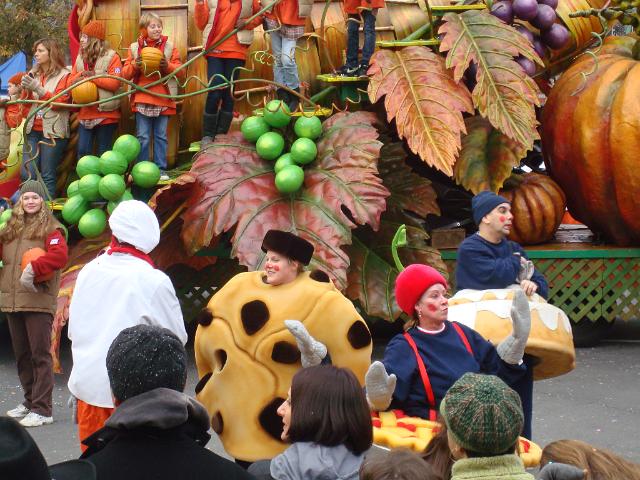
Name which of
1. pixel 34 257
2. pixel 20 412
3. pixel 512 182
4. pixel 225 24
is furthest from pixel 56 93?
pixel 512 182

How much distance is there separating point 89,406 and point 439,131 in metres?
4.29

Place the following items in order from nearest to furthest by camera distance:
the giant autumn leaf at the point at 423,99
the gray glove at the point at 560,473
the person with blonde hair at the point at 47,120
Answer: the gray glove at the point at 560,473, the giant autumn leaf at the point at 423,99, the person with blonde hair at the point at 47,120

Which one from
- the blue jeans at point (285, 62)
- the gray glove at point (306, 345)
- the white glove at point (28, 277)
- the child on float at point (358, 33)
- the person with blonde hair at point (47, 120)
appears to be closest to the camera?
the gray glove at point (306, 345)

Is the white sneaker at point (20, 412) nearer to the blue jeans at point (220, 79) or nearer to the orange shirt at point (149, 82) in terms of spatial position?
the orange shirt at point (149, 82)

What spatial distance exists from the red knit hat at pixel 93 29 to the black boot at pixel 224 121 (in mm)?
1154

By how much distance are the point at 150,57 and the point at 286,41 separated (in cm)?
106

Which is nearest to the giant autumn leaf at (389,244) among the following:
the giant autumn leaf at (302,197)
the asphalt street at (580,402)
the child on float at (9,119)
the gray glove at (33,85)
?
the giant autumn leaf at (302,197)

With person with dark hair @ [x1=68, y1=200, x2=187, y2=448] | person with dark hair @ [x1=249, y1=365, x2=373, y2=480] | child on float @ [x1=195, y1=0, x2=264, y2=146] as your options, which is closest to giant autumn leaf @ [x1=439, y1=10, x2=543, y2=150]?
child on float @ [x1=195, y1=0, x2=264, y2=146]

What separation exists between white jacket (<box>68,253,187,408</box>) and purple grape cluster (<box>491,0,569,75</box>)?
A: 16.9 feet

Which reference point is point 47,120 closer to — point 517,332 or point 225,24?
point 225,24

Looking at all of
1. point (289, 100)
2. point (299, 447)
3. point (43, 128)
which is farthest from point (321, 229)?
point (299, 447)

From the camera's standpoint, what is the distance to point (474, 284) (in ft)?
21.2

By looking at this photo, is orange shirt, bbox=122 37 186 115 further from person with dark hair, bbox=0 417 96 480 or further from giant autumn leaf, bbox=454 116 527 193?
person with dark hair, bbox=0 417 96 480

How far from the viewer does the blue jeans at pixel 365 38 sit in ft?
31.9
